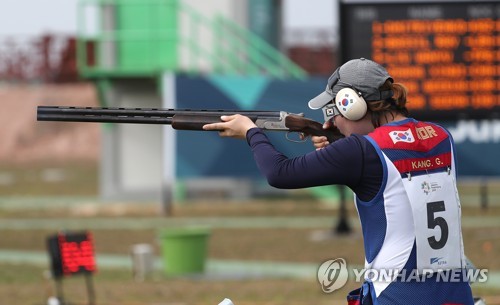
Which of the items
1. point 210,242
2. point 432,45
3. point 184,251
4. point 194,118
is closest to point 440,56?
point 432,45

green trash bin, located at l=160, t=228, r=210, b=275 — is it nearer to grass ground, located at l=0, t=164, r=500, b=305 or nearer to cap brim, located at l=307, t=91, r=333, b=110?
grass ground, located at l=0, t=164, r=500, b=305

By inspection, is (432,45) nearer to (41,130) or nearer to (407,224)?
(407,224)

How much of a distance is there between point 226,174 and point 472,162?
578cm

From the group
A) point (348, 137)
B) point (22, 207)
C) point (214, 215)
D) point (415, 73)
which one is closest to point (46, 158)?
point (22, 207)

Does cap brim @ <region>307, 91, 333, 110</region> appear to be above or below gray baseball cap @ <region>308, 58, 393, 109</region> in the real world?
below

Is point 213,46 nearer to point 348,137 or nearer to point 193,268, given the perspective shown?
point 193,268

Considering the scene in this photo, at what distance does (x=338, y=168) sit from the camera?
18.3 feet

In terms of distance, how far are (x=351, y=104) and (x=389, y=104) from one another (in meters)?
0.21

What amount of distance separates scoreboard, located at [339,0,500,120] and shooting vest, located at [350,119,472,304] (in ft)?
48.8

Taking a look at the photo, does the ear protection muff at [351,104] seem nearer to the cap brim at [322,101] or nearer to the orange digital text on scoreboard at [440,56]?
the cap brim at [322,101]

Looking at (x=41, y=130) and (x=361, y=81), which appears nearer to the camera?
(x=361, y=81)

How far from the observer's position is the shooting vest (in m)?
5.61

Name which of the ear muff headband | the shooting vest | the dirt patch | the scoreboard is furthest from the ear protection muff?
the dirt patch

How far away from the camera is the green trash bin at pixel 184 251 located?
16891mm
